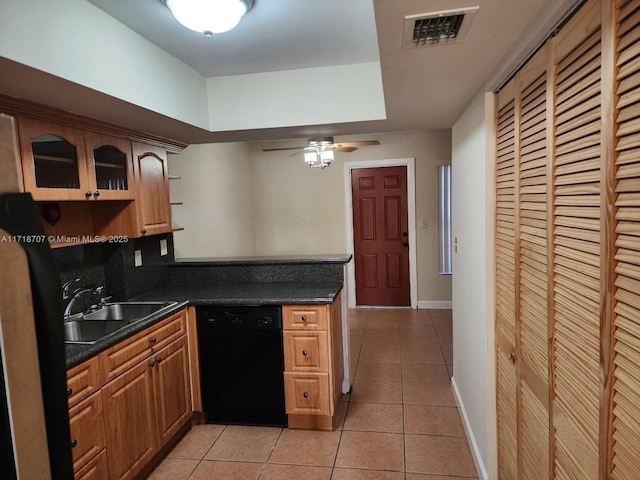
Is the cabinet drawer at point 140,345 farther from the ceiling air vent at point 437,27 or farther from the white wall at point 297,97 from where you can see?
the ceiling air vent at point 437,27

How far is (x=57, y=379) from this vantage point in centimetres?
56

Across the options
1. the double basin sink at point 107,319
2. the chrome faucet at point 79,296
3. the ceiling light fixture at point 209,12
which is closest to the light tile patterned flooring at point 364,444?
the double basin sink at point 107,319

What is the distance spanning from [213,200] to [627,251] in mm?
4075

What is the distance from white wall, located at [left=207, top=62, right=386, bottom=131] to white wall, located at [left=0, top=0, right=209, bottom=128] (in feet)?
0.96

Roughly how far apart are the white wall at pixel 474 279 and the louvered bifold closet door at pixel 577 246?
755mm

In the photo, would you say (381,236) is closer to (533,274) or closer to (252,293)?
(252,293)

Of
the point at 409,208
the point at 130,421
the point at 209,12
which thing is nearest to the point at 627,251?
the point at 209,12

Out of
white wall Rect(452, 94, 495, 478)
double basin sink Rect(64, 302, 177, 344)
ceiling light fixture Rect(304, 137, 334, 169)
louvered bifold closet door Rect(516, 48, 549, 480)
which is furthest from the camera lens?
ceiling light fixture Rect(304, 137, 334, 169)

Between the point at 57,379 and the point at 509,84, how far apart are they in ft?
5.67

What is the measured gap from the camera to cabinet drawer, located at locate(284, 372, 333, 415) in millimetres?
2680

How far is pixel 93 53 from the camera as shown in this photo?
1.69 meters

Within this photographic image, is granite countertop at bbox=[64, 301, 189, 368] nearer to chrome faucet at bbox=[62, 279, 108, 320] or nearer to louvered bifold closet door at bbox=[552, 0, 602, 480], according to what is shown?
chrome faucet at bbox=[62, 279, 108, 320]

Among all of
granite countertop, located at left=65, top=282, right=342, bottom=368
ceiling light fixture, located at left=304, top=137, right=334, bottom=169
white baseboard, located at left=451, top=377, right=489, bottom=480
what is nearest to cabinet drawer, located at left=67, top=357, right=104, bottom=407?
granite countertop, located at left=65, top=282, right=342, bottom=368

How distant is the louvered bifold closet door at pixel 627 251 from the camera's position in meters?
0.79
